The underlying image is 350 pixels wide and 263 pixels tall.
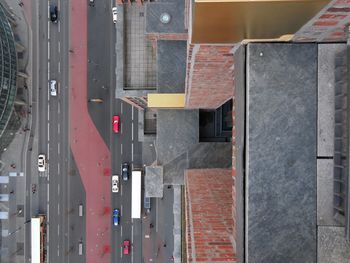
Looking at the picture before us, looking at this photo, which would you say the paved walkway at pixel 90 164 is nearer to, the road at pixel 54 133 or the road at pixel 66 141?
the road at pixel 66 141

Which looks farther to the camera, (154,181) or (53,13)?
(53,13)

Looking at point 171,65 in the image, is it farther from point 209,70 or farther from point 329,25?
point 329,25

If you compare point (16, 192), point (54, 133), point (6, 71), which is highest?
point (6, 71)

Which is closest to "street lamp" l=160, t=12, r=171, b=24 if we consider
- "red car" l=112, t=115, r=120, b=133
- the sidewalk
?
"red car" l=112, t=115, r=120, b=133

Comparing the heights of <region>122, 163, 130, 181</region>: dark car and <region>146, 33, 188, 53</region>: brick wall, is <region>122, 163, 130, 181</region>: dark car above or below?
below

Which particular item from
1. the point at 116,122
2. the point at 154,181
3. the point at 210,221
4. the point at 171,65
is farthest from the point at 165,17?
the point at 116,122

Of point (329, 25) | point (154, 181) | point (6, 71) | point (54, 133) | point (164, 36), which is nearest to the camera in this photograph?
point (329, 25)

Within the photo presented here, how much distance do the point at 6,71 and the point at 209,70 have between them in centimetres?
2666

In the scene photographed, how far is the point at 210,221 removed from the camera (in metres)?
12.9

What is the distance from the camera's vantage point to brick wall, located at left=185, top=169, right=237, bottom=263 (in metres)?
10.6

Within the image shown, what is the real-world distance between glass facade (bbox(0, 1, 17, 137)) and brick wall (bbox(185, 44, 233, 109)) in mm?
21837

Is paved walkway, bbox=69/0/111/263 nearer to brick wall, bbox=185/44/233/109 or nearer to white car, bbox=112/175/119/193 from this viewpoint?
white car, bbox=112/175/119/193

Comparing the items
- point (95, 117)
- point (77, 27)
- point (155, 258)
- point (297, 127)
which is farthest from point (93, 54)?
point (297, 127)

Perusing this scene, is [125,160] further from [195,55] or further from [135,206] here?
[195,55]
